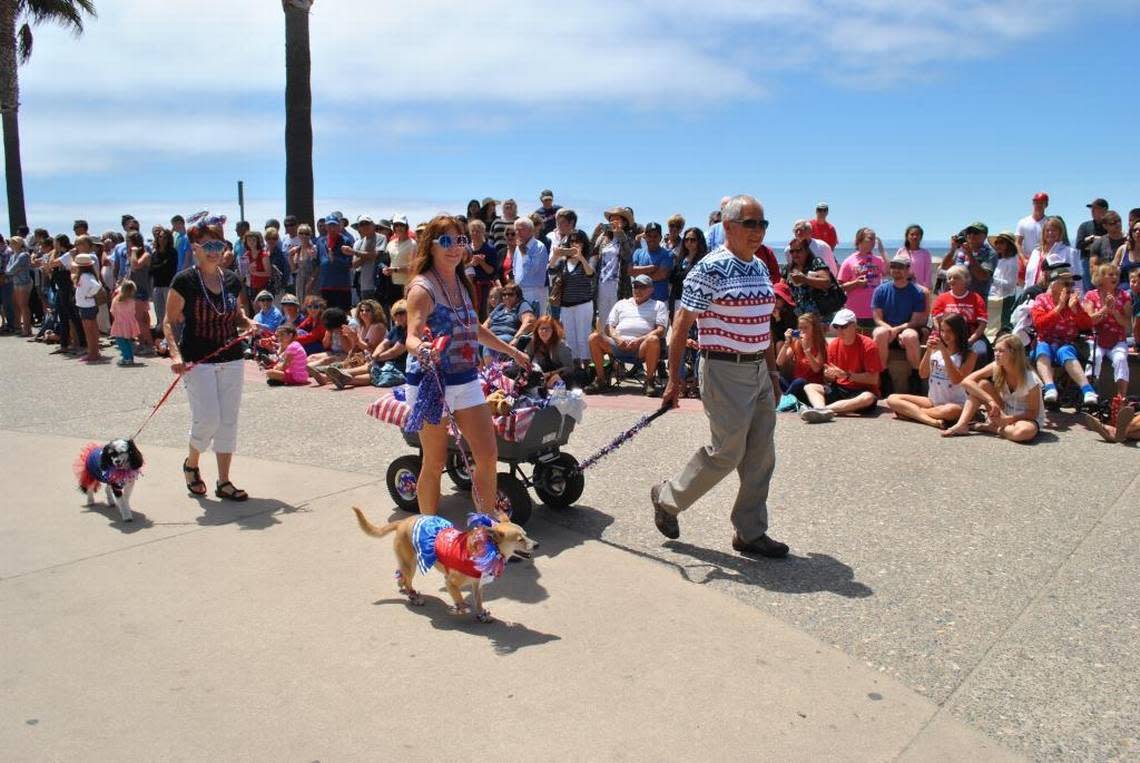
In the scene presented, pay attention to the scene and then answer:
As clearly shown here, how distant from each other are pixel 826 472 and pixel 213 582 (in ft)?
13.9

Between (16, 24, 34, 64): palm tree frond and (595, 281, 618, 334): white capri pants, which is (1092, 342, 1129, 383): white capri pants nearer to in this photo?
(595, 281, 618, 334): white capri pants

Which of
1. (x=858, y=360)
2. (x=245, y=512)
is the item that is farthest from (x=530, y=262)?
(x=245, y=512)

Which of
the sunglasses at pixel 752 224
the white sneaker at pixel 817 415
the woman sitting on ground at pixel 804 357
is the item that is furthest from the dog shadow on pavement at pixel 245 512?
the woman sitting on ground at pixel 804 357

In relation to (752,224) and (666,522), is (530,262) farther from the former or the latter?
(752,224)

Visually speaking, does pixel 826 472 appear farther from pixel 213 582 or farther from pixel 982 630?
pixel 213 582

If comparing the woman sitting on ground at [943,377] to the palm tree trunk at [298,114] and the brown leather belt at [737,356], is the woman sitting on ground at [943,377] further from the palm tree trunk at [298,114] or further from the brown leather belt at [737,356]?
the palm tree trunk at [298,114]

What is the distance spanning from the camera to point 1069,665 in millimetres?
3988

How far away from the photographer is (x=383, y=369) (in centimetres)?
1114

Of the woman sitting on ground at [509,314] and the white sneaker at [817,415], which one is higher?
the woman sitting on ground at [509,314]

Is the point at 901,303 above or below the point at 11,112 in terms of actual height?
below

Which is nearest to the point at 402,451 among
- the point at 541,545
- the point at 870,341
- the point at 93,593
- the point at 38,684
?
the point at 541,545

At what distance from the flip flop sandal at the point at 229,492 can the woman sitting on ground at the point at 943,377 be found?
18.5 ft

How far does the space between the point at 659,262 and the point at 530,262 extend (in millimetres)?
1561

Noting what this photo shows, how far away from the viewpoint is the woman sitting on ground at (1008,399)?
780 centimetres
